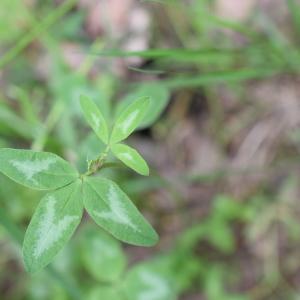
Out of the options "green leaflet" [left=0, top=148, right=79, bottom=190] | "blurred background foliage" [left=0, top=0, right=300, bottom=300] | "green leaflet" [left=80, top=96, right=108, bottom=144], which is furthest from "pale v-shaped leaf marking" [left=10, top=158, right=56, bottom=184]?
"blurred background foliage" [left=0, top=0, right=300, bottom=300]

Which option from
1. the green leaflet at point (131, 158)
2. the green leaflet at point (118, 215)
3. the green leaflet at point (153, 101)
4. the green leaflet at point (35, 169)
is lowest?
the green leaflet at point (153, 101)

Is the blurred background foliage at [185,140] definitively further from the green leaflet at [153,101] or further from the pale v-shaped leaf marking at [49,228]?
the pale v-shaped leaf marking at [49,228]

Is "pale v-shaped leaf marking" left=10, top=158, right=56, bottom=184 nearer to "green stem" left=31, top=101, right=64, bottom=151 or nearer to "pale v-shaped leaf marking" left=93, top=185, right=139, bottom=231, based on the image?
"pale v-shaped leaf marking" left=93, top=185, right=139, bottom=231

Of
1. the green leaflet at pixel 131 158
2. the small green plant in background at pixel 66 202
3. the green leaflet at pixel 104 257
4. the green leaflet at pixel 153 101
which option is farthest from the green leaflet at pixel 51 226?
the green leaflet at pixel 104 257

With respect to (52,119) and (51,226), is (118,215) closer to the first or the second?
(51,226)

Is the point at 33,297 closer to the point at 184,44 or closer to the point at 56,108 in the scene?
the point at 56,108

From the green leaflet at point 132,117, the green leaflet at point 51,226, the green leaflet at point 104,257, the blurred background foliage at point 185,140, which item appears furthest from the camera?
the blurred background foliage at point 185,140
